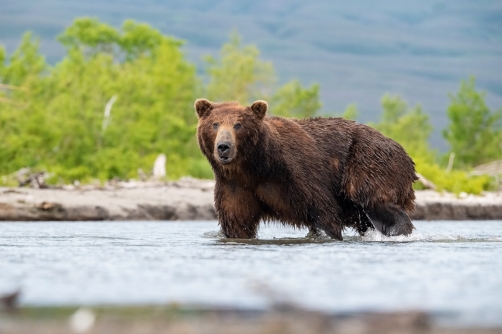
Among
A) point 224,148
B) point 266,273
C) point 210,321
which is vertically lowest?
point 210,321

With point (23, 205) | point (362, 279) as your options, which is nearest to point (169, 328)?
point (362, 279)

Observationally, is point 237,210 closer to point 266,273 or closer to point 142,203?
point 266,273

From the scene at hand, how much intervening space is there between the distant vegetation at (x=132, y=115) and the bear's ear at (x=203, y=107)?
626cm

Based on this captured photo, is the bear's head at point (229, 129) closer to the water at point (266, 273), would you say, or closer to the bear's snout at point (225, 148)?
the bear's snout at point (225, 148)

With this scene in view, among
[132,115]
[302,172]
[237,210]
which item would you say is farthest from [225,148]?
[132,115]

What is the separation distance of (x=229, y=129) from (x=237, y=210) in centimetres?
89

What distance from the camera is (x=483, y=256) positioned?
741 cm

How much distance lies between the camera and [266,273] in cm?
634

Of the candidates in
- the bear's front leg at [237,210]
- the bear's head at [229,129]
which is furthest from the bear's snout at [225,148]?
the bear's front leg at [237,210]

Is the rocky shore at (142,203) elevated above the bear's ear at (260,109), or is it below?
below

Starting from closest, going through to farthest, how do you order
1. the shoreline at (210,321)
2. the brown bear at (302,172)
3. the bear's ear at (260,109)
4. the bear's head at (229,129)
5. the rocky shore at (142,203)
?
the shoreline at (210,321), the bear's head at (229,129), the brown bear at (302,172), the bear's ear at (260,109), the rocky shore at (142,203)

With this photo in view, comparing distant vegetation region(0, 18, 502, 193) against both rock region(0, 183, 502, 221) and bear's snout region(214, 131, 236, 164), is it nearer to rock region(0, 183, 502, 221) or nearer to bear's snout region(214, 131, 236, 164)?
rock region(0, 183, 502, 221)

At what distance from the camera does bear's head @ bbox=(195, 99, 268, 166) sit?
8484 millimetres

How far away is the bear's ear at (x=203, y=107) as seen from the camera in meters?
8.97
